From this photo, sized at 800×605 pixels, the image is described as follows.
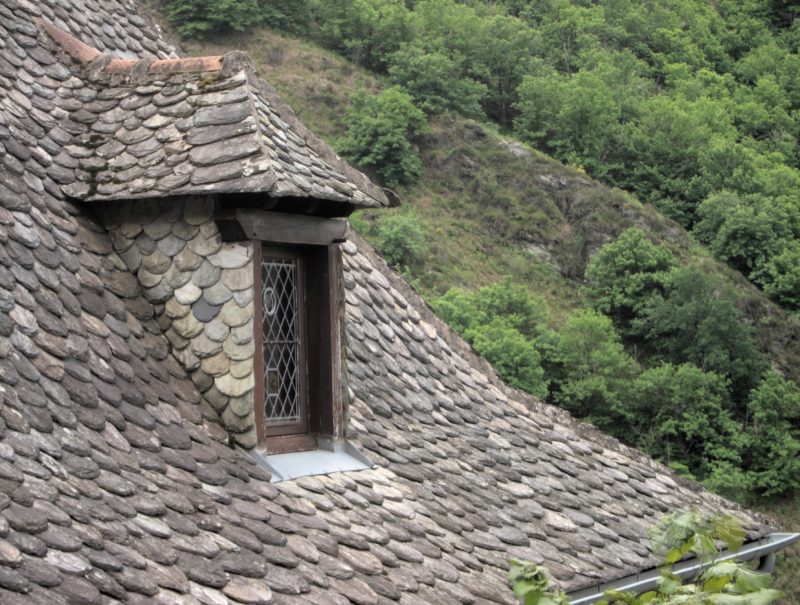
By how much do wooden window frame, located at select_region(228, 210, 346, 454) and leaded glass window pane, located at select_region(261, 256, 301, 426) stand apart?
5cm

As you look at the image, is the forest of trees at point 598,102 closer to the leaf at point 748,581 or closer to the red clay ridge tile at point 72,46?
the red clay ridge tile at point 72,46

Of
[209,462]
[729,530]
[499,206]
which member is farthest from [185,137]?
[499,206]

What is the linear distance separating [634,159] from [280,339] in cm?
4139

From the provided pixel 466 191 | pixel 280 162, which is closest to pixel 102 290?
pixel 280 162

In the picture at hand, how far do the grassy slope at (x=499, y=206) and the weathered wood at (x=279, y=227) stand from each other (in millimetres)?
27927

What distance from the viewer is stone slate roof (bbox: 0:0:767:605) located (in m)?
3.75

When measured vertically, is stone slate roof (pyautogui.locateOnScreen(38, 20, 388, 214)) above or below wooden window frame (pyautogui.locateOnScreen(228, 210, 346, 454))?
above

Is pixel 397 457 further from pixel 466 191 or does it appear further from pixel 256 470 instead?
pixel 466 191

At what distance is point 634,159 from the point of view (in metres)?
45.5

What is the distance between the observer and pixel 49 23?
591 cm

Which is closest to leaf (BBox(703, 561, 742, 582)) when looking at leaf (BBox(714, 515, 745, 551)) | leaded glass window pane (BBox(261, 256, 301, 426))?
leaf (BBox(714, 515, 745, 551))

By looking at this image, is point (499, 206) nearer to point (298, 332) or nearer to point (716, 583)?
point (298, 332)

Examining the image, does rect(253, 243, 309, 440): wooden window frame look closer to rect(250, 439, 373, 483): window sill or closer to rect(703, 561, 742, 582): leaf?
rect(250, 439, 373, 483): window sill

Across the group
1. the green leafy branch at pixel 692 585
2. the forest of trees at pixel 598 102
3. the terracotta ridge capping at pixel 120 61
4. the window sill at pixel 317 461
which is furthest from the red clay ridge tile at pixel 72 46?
the forest of trees at pixel 598 102
